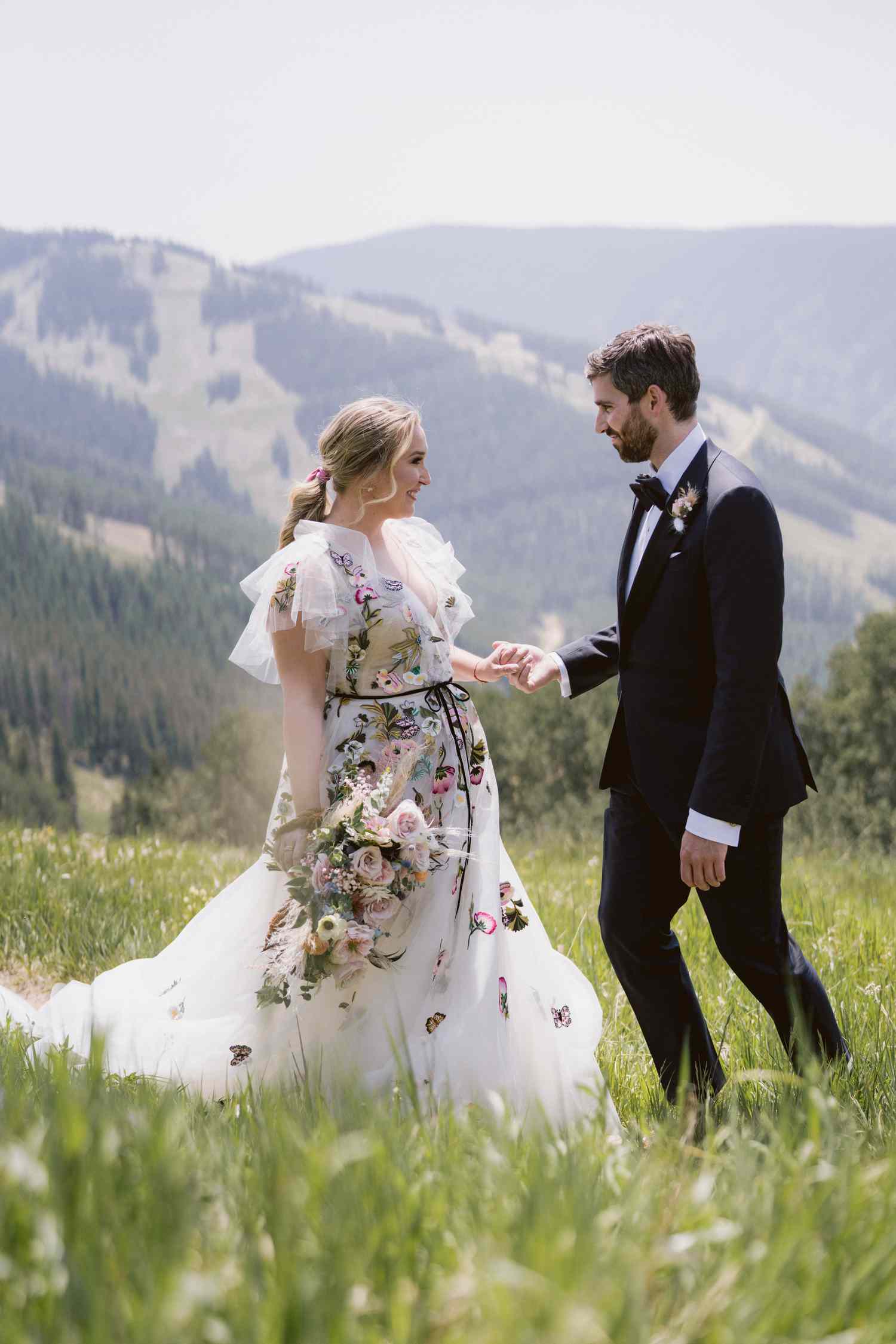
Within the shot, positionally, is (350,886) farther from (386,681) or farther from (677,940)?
(677,940)

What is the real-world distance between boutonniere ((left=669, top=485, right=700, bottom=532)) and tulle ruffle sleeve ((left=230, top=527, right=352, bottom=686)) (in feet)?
3.86

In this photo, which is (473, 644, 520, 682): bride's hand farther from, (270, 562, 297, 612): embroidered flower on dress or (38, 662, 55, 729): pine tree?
(38, 662, 55, 729): pine tree

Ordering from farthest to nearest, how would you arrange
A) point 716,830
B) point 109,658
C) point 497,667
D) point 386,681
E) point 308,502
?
point 109,658 → point 497,667 → point 308,502 → point 386,681 → point 716,830

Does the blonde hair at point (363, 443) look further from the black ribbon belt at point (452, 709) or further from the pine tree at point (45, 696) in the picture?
the pine tree at point (45, 696)

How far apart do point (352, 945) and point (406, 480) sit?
1.70 m

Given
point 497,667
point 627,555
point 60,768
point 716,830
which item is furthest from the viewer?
point 60,768

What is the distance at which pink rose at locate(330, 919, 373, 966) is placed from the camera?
12.9 feet

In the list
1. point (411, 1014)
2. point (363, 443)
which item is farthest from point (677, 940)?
point (363, 443)

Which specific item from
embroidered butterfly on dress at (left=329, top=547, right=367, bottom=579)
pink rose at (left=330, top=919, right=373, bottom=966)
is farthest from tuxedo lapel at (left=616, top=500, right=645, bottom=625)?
pink rose at (left=330, top=919, right=373, bottom=966)

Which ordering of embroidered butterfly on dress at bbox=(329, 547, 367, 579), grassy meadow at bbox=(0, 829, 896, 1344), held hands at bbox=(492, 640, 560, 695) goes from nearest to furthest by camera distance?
grassy meadow at bbox=(0, 829, 896, 1344) < embroidered butterfly on dress at bbox=(329, 547, 367, 579) < held hands at bbox=(492, 640, 560, 695)


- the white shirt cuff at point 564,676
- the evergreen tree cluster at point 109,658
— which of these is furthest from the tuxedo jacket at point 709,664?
the evergreen tree cluster at point 109,658

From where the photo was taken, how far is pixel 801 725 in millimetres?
53688

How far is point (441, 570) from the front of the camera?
480 centimetres

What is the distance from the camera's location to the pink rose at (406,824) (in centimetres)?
396
